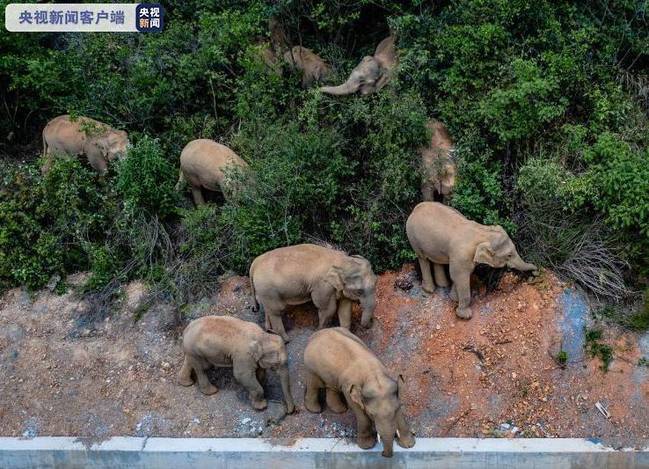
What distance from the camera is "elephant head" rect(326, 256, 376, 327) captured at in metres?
8.65

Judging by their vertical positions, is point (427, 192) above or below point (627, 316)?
above

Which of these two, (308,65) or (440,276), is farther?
(308,65)

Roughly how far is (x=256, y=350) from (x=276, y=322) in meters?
0.96

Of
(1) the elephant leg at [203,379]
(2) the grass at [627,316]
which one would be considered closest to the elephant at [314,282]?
(1) the elephant leg at [203,379]

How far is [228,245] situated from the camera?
10203mm

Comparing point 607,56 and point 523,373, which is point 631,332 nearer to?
point 523,373

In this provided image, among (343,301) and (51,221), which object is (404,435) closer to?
(343,301)

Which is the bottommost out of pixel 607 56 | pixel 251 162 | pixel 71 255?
pixel 71 255

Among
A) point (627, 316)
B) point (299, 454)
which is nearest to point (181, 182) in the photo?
point (299, 454)

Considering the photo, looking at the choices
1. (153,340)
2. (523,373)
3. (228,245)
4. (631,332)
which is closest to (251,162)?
(228,245)

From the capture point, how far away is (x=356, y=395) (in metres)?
7.70

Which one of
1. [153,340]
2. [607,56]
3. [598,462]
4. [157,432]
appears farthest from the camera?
[607,56]

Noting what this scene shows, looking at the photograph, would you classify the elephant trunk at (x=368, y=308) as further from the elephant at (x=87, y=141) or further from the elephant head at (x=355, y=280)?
the elephant at (x=87, y=141)

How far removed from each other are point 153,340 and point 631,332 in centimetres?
602
